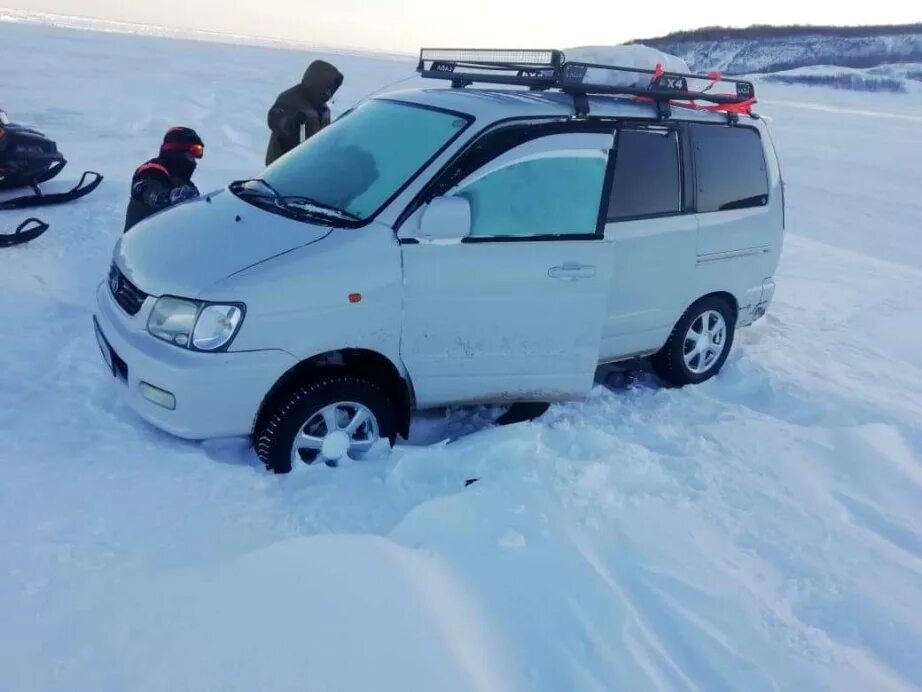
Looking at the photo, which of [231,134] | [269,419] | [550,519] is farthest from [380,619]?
[231,134]

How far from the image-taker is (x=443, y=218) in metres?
3.62

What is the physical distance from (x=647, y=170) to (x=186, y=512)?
321 cm

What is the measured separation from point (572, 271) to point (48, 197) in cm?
590

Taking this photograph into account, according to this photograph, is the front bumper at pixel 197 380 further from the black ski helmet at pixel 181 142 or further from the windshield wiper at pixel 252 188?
the black ski helmet at pixel 181 142

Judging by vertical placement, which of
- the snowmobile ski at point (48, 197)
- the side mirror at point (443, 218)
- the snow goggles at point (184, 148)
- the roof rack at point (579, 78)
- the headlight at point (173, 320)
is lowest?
the snowmobile ski at point (48, 197)

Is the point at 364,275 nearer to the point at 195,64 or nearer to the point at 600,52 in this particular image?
the point at 600,52

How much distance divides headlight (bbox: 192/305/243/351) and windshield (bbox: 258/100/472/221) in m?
0.78

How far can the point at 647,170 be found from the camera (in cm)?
466

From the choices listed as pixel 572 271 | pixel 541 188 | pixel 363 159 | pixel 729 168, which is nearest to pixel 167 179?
pixel 363 159

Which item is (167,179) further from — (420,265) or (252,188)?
(420,265)

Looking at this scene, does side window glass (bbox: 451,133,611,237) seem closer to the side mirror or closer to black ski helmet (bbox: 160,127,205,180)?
the side mirror

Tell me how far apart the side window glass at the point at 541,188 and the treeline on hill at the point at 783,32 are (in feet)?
240

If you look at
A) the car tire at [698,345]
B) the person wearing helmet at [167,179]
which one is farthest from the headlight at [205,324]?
the car tire at [698,345]

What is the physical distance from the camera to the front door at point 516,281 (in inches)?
148
